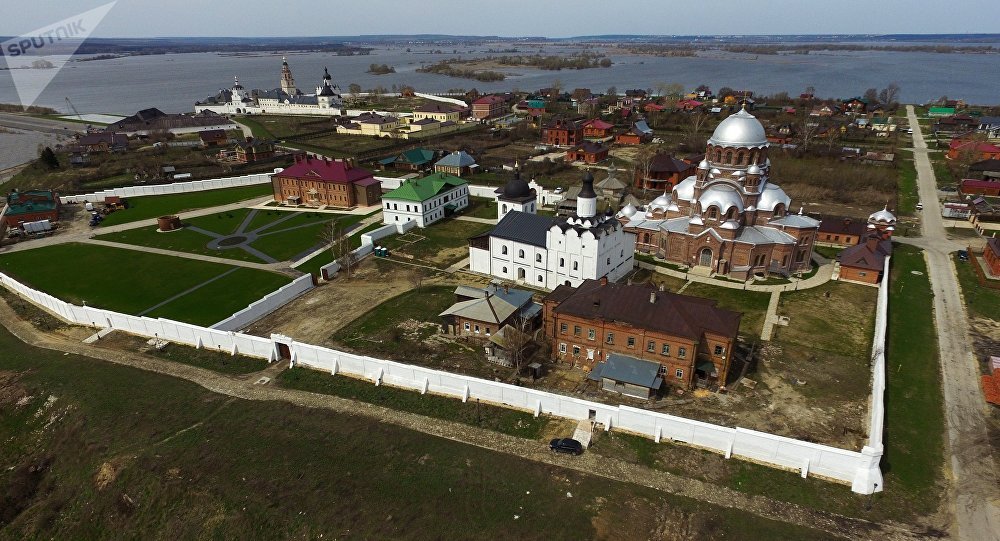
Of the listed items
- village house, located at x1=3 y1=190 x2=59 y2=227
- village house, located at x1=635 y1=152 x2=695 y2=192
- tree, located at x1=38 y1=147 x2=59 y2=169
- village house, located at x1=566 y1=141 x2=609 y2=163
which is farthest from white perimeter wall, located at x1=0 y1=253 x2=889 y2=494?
tree, located at x1=38 y1=147 x2=59 y2=169

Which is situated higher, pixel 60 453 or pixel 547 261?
pixel 547 261

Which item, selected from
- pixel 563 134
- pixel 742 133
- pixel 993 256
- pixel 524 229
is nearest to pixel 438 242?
pixel 524 229

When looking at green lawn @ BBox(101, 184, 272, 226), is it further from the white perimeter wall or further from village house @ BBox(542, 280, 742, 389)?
village house @ BBox(542, 280, 742, 389)

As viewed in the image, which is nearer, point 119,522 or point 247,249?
point 119,522

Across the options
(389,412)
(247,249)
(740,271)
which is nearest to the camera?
(389,412)

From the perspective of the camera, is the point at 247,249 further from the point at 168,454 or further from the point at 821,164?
the point at 821,164

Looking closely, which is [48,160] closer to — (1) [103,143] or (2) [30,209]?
(1) [103,143]

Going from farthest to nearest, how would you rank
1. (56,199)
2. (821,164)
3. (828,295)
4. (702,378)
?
(821,164), (56,199), (828,295), (702,378)

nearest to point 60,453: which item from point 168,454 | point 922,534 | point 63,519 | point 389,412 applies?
point 63,519
